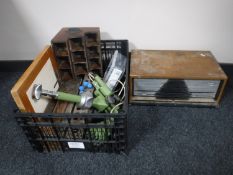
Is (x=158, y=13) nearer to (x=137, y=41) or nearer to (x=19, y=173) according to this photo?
(x=137, y=41)

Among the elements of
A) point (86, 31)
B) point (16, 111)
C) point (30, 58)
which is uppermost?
point (86, 31)

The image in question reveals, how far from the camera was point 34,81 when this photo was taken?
0.84 m

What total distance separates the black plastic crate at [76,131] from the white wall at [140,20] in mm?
A: 528

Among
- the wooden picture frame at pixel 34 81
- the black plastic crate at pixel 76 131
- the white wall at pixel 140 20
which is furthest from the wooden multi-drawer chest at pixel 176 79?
the wooden picture frame at pixel 34 81

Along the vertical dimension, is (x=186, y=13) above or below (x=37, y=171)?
above

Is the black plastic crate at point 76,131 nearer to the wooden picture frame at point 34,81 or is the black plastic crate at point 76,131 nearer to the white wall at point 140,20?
the wooden picture frame at point 34,81

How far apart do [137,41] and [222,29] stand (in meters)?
0.52

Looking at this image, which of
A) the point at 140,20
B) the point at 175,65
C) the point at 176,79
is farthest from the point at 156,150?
the point at 140,20

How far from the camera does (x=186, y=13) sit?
3.69 ft

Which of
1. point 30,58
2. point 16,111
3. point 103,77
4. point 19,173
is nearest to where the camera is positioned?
point 16,111

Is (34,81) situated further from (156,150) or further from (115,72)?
(156,150)

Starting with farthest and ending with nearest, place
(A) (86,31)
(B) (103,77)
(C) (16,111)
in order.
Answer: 1. (B) (103,77)
2. (A) (86,31)
3. (C) (16,111)

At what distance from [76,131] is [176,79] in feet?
1.87

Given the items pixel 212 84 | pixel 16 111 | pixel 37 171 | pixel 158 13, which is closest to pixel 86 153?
pixel 37 171
